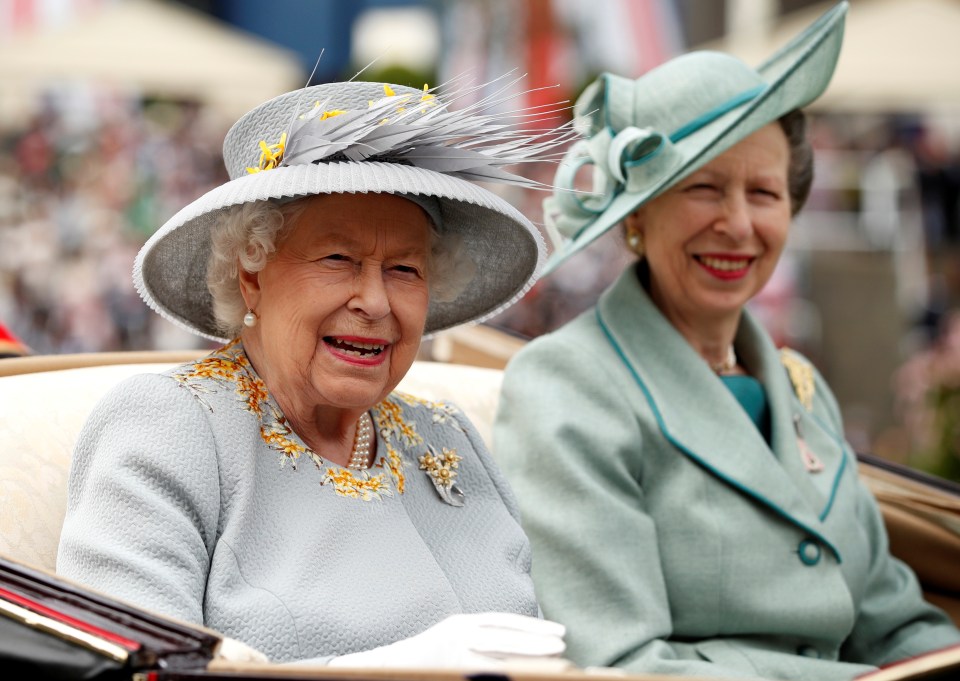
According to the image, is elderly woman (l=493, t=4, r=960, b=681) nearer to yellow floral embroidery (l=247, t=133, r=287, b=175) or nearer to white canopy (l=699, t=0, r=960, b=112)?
yellow floral embroidery (l=247, t=133, r=287, b=175)

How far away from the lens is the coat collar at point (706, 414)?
283 cm

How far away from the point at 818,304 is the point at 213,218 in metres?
8.28

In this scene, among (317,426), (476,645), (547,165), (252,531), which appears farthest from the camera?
(547,165)

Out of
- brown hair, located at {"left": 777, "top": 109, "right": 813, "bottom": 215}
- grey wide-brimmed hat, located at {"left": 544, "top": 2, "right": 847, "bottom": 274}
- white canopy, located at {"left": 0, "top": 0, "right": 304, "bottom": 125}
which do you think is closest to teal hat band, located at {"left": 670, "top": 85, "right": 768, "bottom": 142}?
grey wide-brimmed hat, located at {"left": 544, "top": 2, "right": 847, "bottom": 274}

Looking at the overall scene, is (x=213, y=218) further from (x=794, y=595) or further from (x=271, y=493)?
(x=794, y=595)

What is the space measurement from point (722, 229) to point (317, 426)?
1084 mm

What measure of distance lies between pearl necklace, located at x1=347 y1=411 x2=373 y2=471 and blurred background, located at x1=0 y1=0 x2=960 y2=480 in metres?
3.59

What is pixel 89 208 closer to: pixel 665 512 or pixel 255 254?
pixel 665 512

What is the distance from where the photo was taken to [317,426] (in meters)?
2.29

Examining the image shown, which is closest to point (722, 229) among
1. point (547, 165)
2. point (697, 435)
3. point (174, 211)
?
point (697, 435)

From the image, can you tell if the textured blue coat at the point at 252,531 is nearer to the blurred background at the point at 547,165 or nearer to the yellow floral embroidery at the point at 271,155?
the yellow floral embroidery at the point at 271,155

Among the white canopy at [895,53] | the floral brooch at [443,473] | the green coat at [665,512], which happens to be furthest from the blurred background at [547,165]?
the floral brooch at [443,473]

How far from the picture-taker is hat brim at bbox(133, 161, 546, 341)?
2.08 meters

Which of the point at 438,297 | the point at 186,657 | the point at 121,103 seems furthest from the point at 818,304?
the point at 186,657
